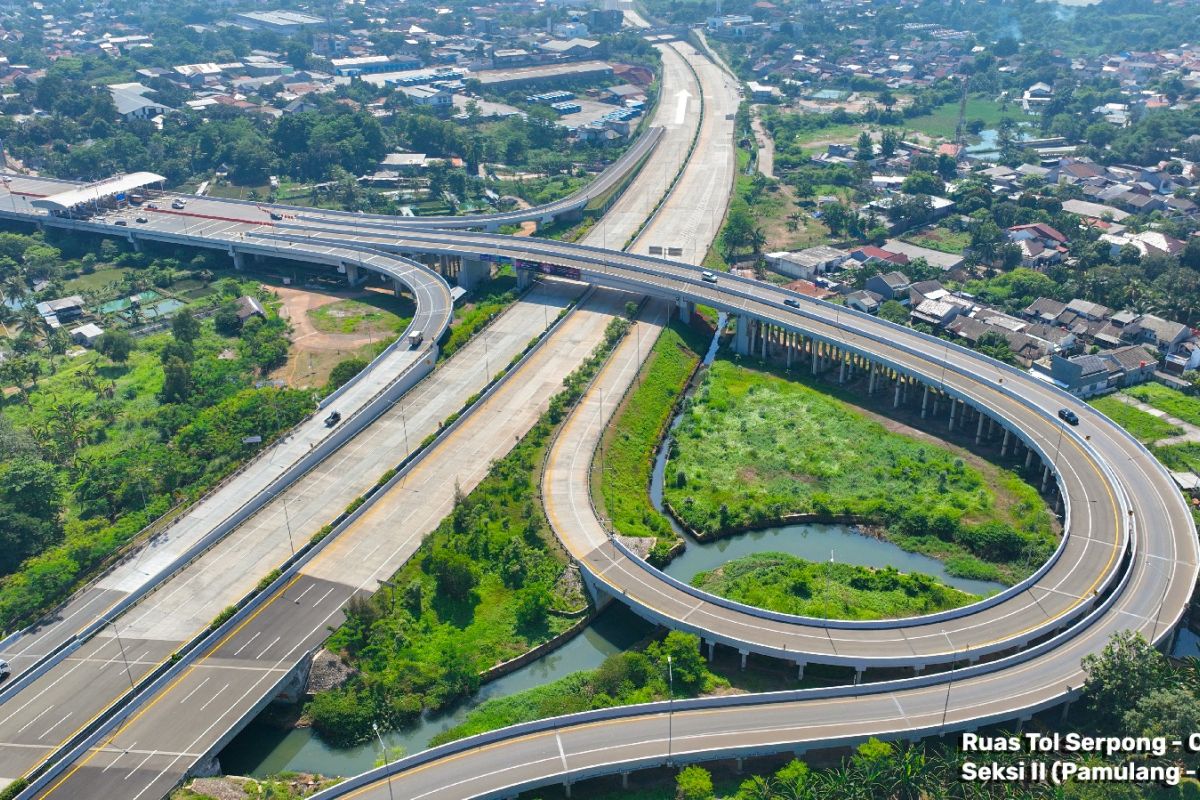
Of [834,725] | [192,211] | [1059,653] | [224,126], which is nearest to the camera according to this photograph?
[834,725]

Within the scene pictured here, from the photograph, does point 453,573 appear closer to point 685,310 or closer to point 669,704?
point 669,704

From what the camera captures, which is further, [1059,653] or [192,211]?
[192,211]

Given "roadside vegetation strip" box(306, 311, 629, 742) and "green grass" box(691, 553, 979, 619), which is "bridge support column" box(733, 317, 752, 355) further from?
"green grass" box(691, 553, 979, 619)

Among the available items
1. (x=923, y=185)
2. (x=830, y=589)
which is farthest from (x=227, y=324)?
(x=923, y=185)

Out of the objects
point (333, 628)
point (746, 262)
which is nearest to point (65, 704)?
point (333, 628)

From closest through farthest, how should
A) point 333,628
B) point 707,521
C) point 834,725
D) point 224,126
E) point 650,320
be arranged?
point 834,725, point 333,628, point 707,521, point 650,320, point 224,126

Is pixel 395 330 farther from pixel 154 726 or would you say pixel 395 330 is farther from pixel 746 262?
pixel 154 726
